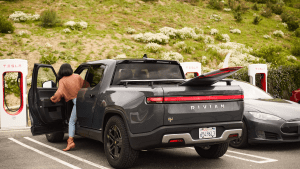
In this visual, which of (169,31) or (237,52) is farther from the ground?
(169,31)

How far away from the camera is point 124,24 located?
30047 millimetres

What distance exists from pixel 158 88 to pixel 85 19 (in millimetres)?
26782

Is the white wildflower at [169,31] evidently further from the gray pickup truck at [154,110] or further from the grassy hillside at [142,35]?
the gray pickup truck at [154,110]

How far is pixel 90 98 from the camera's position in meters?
5.24

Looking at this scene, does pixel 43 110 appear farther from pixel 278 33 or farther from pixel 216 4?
pixel 216 4

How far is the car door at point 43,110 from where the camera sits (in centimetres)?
591

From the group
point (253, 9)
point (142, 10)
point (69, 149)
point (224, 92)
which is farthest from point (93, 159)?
point (253, 9)

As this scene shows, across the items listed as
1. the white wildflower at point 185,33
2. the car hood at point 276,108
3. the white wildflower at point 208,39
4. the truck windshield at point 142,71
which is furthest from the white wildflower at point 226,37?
the truck windshield at point 142,71

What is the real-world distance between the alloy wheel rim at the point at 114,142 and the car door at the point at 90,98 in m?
0.44

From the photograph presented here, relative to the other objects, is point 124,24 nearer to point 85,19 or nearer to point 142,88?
point 85,19

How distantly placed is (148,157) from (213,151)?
1250 mm

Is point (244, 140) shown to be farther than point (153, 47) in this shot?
No

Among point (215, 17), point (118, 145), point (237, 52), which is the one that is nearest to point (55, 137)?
point (118, 145)

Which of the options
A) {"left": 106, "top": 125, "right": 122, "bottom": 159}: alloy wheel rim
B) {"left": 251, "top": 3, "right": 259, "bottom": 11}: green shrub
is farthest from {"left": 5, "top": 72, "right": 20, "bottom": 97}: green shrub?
{"left": 251, "top": 3, "right": 259, "bottom": 11}: green shrub
